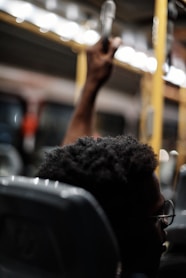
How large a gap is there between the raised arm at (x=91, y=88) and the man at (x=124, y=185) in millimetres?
1081

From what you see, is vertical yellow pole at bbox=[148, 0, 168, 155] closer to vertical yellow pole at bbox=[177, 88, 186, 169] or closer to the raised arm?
the raised arm

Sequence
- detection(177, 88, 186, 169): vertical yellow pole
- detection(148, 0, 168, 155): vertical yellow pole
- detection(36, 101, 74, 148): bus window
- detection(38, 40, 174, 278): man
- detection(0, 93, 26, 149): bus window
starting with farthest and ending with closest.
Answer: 1. detection(36, 101, 74, 148): bus window
2. detection(0, 93, 26, 149): bus window
3. detection(177, 88, 186, 169): vertical yellow pole
4. detection(148, 0, 168, 155): vertical yellow pole
5. detection(38, 40, 174, 278): man

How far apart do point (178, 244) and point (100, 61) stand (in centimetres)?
88

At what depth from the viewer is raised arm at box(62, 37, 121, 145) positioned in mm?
2264

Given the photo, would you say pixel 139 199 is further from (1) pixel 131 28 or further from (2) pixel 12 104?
(2) pixel 12 104

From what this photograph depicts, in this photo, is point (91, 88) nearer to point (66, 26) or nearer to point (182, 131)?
point (66, 26)

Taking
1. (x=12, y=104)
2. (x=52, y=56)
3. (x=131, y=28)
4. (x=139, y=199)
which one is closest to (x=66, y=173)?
(x=139, y=199)

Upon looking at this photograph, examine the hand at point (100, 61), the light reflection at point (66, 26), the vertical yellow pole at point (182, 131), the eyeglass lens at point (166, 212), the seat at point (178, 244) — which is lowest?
the seat at point (178, 244)

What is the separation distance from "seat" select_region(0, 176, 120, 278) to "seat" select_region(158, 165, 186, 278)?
965 mm

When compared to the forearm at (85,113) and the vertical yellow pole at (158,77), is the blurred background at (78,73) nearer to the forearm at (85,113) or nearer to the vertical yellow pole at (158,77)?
the vertical yellow pole at (158,77)

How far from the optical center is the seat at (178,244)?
1.83 m

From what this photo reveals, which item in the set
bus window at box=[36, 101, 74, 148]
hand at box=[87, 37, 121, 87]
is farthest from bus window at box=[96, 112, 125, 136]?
hand at box=[87, 37, 121, 87]

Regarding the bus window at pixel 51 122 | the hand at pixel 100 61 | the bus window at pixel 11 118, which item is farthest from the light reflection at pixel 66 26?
the bus window at pixel 51 122

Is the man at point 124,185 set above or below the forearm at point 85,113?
below
